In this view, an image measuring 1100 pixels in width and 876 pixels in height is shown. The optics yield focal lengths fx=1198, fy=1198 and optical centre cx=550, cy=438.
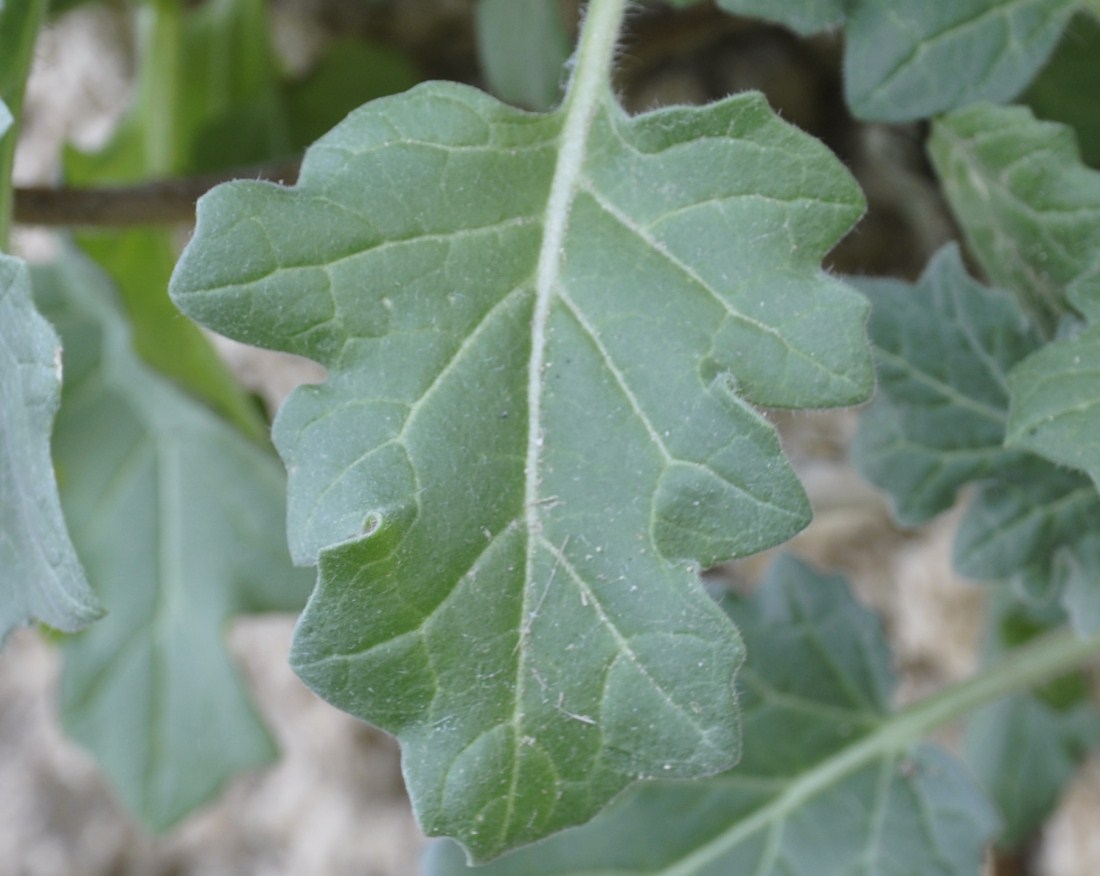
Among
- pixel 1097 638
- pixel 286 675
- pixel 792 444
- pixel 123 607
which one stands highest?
pixel 1097 638

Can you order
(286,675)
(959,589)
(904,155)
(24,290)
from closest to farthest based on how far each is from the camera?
1. (24,290)
2. (904,155)
3. (959,589)
4. (286,675)

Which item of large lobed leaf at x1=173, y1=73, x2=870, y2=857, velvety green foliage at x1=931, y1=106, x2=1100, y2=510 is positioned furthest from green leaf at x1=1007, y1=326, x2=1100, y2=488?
large lobed leaf at x1=173, y1=73, x2=870, y2=857

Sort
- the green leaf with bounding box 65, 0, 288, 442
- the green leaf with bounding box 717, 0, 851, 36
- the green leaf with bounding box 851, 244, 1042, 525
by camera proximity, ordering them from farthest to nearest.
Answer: the green leaf with bounding box 65, 0, 288, 442 → the green leaf with bounding box 851, 244, 1042, 525 → the green leaf with bounding box 717, 0, 851, 36

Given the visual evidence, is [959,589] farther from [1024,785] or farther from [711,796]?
[711,796]

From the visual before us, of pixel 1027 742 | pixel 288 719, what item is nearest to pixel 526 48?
pixel 1027 742

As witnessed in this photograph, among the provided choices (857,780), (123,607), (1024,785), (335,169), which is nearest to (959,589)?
(1024,785)

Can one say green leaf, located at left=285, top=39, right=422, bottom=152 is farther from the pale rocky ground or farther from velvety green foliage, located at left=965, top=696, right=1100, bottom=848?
velvety green foliage, located at left=965, top=696, right=1100, bottom=848

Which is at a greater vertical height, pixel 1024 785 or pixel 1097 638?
pixel 1097 638
